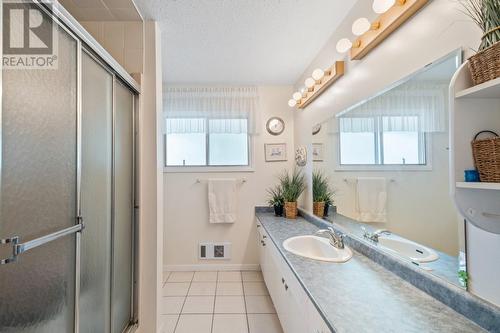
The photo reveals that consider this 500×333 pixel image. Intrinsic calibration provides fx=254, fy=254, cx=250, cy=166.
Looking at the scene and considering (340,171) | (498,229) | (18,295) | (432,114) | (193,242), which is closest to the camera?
(498,229)

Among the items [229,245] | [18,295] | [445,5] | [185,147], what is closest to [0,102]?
[18,295]

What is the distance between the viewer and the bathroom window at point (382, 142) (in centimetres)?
127

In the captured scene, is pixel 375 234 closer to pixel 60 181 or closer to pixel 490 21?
pixel 490 21

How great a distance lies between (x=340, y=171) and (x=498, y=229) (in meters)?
1.36

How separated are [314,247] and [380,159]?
846 mm

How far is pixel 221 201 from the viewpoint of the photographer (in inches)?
130

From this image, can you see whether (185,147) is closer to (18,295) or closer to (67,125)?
(67,125)

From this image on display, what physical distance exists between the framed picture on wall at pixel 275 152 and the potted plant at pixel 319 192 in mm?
846

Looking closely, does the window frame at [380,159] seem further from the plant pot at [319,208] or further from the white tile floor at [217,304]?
the white tile floor at [217,304]

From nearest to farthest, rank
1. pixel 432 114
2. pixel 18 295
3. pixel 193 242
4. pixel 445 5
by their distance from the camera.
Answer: pixel 18 295, pixel 445 5, pixel 432 114, pixel 193 242

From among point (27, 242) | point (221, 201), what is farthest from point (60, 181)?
point (221, 201)

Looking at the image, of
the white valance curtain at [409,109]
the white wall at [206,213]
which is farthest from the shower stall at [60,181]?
the white valance curtain at [409,109]

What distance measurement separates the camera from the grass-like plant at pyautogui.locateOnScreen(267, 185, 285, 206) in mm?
3130

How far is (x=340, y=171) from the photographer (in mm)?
2086
